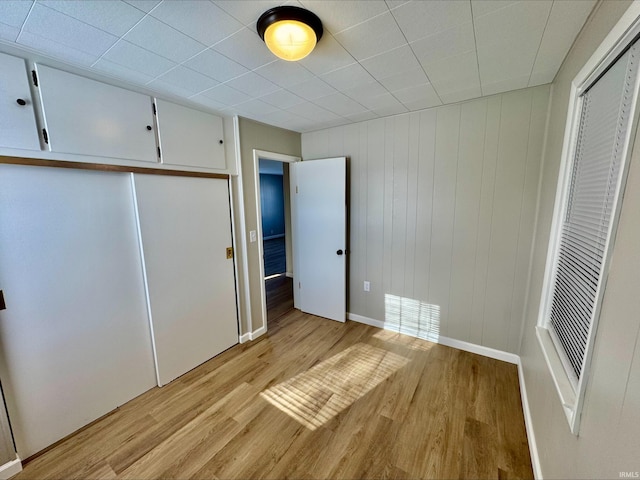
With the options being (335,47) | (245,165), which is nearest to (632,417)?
(335,47)

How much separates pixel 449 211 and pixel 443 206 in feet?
0.24

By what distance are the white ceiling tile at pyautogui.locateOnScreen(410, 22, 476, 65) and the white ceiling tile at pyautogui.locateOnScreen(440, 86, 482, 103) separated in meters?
0.64

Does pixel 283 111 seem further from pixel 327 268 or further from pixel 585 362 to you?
pixel 585 362

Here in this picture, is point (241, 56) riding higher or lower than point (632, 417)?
higher

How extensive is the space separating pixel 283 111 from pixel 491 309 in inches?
109

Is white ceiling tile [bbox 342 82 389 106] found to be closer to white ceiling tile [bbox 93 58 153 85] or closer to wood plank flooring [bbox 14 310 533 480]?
white ceiling tile [bbox 93 58 153 85]

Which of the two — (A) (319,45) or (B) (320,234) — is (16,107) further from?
(B) (320,234)

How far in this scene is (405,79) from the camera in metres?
1.79

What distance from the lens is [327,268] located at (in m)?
3.16

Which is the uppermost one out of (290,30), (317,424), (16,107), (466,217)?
(290,30)

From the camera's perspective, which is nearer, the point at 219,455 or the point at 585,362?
the point at 585,362

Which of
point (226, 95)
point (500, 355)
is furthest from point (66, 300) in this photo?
point (500, 355)

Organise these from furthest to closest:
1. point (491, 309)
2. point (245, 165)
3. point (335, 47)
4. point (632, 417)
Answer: point (245, 165) → point (491, 309) → point (335, 47) → point (632, 417)

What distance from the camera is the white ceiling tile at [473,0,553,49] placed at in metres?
1.13
